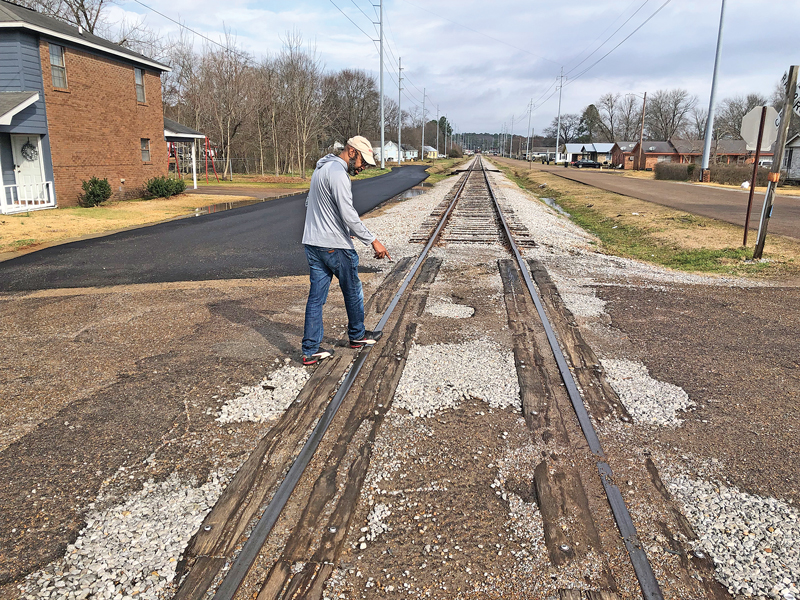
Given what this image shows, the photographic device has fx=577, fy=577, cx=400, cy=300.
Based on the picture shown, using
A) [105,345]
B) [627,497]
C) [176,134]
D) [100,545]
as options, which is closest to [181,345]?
[105,345]

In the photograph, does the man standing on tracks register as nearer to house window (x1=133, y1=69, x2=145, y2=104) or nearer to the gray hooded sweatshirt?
the gray hooded sweatshirt

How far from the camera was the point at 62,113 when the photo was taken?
797 inches

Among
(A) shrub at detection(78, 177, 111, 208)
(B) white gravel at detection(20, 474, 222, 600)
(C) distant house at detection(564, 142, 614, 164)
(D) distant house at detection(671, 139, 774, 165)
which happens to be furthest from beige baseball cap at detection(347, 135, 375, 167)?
(C) distant house at detection(564, 142, 614, 164)

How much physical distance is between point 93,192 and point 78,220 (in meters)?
4.02

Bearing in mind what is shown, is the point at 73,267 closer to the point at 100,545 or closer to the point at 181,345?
the point at 181,345

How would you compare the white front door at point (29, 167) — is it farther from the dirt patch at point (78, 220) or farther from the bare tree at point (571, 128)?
the bare tree at point (571, 128)

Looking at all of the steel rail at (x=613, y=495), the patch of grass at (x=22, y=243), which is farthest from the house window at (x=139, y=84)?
the steel rail at (x=613, y=495)

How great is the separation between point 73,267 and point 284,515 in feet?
29.4

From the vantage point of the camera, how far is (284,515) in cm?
309

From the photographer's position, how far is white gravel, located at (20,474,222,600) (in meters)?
2.60

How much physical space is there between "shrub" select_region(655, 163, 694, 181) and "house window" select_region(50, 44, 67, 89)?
144 feet

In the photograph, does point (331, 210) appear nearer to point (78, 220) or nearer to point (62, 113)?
point (78, 220)

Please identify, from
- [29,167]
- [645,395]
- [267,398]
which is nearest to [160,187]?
[29,167]

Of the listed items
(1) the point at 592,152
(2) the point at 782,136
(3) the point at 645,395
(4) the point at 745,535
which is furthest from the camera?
(1) the point at 592,152
